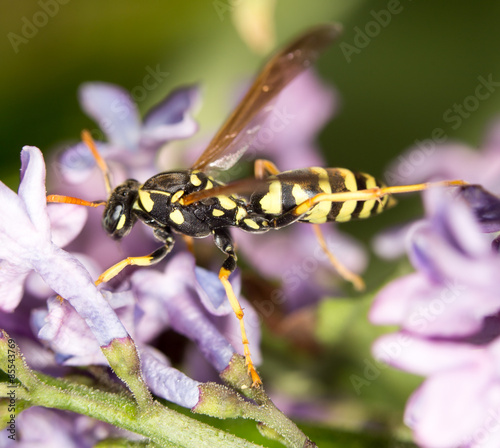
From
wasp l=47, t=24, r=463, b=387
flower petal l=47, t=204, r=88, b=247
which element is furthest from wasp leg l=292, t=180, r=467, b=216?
flower petal l=47, t=204, r=88, b=247

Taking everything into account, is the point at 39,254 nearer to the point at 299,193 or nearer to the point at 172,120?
the point at 172,120

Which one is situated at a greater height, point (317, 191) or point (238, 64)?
point (238, 64)

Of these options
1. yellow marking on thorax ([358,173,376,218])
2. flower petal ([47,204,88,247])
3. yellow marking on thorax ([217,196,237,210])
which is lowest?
yellow marking on thorax ([358,173,376,218])

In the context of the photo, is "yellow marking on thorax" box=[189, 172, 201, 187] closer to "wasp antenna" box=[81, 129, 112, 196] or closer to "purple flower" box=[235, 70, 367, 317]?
"wasp antenna" box=[81, 129, 112, 196]

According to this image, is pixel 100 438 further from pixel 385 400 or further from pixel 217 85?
pixel 217 85

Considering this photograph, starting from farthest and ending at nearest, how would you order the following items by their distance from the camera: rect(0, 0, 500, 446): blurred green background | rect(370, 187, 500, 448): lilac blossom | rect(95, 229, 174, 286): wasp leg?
1. rect(0, 0, 500, 446): blurred green background
2. rect(95, 229, 174, 286): wasp leg
3. rect(370, 187, 500, 448): lilac blossom

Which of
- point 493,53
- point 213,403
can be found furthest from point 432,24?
point 213,403

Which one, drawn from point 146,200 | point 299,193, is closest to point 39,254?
point 146,200
